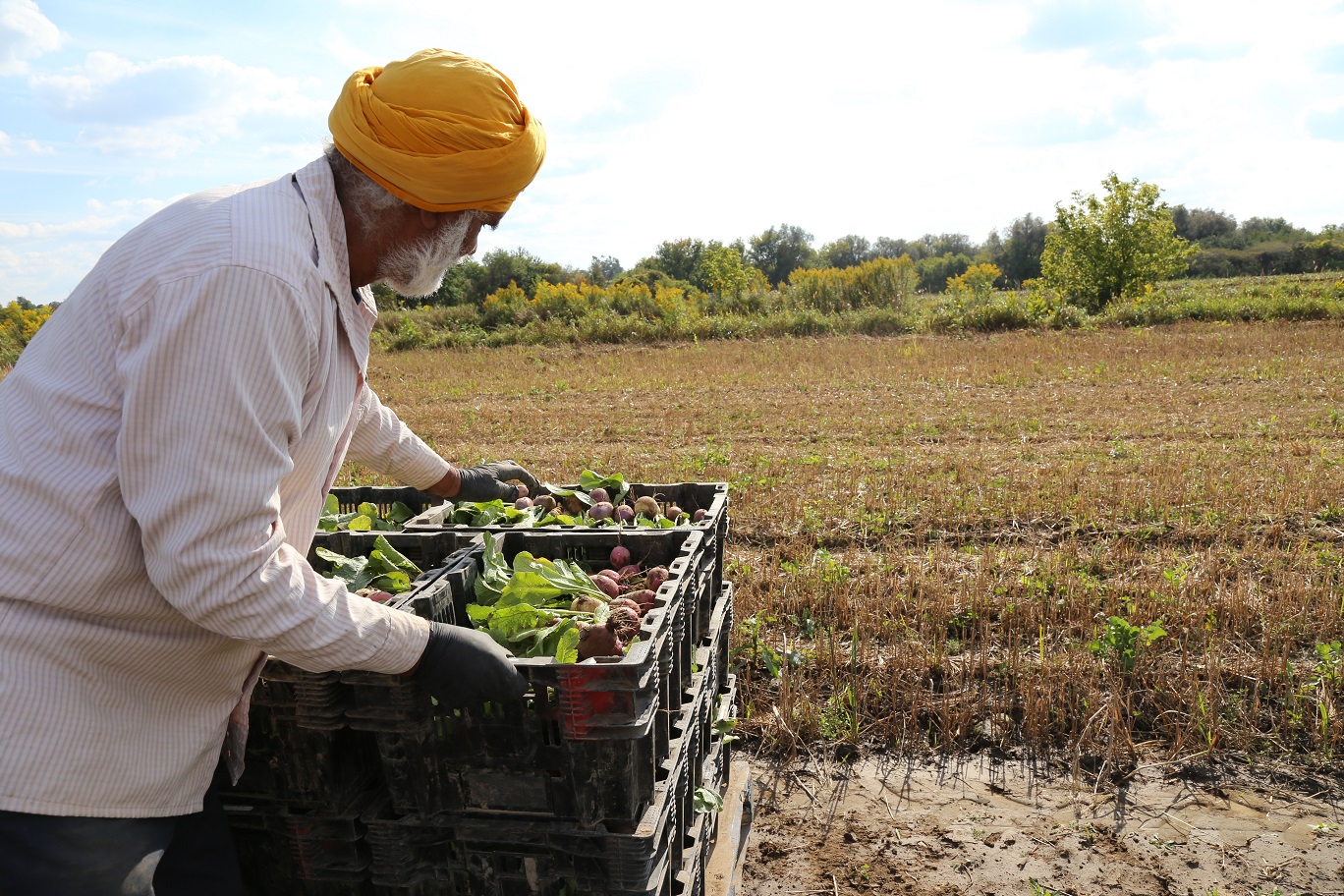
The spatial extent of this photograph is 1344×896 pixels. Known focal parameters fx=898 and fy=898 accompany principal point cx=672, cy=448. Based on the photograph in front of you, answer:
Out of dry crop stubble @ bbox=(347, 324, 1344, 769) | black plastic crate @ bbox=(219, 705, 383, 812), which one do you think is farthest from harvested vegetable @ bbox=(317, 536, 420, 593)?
dry crop stubble @ bbox=(347, 324, 1344, 769)

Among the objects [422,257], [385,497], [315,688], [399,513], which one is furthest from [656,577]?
[385,497]

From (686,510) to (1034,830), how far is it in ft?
5.72

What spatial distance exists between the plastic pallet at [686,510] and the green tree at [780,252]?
79.3m

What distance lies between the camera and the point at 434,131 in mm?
1810

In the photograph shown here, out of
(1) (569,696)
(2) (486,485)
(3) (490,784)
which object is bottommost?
(3) (490,784)

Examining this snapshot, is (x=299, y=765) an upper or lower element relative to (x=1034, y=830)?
upper

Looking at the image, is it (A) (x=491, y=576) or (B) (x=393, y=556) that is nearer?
(A) (x=491, y=576)

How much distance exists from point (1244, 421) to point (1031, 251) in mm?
68701

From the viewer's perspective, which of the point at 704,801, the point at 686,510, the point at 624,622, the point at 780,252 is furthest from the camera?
the point at 780,252

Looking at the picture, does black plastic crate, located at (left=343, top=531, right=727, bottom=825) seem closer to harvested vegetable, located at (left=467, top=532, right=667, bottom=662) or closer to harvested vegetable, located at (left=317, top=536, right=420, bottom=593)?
harvested vegetable, located at (left=467, top=532, right=667, bottom=662)

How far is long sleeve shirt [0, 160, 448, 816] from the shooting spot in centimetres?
154

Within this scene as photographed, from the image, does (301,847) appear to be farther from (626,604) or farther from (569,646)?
(626,604)

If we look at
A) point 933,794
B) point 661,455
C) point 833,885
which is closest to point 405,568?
point 833,885

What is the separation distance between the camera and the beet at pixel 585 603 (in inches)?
94.6
